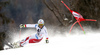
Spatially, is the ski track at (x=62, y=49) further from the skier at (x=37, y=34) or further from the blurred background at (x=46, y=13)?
the blurred background at (x=46, y=13)

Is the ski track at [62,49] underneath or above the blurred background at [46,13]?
underneath

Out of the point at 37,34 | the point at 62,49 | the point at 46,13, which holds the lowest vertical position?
the point at 62,49

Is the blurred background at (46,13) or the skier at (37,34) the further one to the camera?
the blurred background at (46,13)

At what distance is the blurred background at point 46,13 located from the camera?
9.10 m

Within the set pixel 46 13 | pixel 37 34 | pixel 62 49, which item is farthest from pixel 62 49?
pixel 46 13

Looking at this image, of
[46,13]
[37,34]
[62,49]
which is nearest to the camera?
[62,49]

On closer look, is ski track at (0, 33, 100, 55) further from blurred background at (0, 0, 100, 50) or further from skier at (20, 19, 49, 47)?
blurred background at (0, 0, 100, 50)

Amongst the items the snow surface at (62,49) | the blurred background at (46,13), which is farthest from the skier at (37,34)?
the blurred background at (46,13)

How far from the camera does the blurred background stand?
9102 millimetres

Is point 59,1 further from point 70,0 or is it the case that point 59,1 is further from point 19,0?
point 19,0

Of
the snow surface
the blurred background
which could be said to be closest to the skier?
the snow surface

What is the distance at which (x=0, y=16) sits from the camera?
350 inches

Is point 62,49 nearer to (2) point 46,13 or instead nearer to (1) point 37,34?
(1) point 37,34

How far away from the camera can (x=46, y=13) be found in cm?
1184
